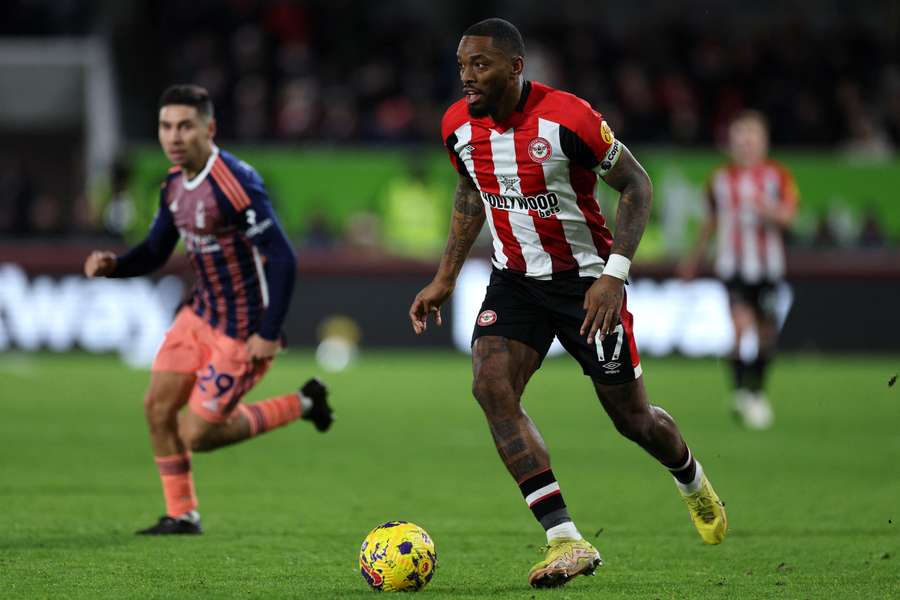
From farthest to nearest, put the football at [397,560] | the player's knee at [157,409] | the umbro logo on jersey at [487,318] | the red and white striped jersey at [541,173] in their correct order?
the player's knee at [157,409], the umbro logo on jersey at [487,318], the red and white striped jersey at [541,173], the football at [397,560]


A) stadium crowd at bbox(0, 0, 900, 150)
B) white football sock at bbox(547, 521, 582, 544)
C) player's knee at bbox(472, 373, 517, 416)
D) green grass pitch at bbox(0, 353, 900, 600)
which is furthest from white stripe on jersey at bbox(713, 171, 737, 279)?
stadium crowd at bbox(0, 0, 900, 150)

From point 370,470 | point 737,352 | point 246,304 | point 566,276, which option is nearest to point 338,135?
point 737,352

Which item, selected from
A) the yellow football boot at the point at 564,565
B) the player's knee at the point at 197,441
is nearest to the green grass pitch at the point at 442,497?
the yellow football boot at the point at 564,565

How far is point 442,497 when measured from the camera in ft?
28.5

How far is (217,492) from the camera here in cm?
880

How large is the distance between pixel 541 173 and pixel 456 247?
0.59 meters

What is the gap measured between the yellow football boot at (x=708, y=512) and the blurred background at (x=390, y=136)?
11131 mm

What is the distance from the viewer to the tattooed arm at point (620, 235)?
575 centimetres

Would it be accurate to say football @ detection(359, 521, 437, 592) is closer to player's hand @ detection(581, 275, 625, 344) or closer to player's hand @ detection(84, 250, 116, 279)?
player's hand @ detection(581, 275, 625, 344)

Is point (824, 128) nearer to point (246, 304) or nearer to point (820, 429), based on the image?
point (820, 429)

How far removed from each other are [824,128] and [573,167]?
699 inches

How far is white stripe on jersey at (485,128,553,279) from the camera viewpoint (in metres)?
6.08

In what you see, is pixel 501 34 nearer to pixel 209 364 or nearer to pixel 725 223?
pixel 209 364

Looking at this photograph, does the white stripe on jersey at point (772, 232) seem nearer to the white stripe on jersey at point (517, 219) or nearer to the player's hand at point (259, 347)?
the player's hand at point (259, 347)
